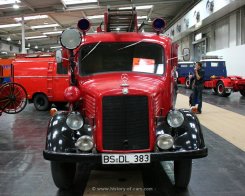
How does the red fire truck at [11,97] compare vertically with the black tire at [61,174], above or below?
above

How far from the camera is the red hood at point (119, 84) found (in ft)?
12.9

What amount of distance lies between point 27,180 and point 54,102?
771 centimetres

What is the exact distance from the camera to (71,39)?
13.9 feet

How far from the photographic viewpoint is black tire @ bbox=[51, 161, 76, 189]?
4137mm

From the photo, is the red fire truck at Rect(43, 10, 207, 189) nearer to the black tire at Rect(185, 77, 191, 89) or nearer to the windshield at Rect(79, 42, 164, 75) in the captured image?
the windshield at Rect(79, 42, 164, 75)

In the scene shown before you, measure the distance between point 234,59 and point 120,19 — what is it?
554 inches

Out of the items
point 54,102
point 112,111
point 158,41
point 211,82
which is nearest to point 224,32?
point 211,82

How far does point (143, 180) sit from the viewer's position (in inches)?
180

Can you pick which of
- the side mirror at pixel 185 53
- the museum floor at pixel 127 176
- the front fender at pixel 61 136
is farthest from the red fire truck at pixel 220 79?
the front fender at pixel 61 136

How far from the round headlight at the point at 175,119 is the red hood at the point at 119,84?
1.08ft

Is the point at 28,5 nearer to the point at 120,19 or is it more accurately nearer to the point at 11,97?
the point at 11,97

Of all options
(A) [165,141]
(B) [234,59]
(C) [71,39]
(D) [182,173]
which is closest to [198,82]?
(D) [182,173]

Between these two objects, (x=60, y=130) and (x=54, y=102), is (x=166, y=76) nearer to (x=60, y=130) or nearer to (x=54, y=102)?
(x=60, y=130)

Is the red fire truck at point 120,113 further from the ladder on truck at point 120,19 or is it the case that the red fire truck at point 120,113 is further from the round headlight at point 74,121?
the ladder on truck at point 120,19
